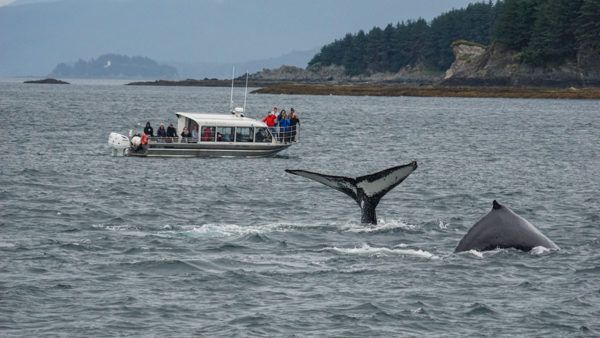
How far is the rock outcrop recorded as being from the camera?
162 metres

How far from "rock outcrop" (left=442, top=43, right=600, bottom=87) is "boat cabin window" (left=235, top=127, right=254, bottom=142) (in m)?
114

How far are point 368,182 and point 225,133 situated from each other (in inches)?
1165

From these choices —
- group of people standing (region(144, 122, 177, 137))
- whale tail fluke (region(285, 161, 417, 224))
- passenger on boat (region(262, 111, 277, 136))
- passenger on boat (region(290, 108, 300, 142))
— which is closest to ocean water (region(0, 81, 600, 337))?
whale tail fluke (region(285, 161, 417, 224))

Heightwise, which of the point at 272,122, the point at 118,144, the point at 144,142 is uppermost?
the point at 272,122

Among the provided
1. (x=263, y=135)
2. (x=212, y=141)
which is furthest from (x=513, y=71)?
(x=212, y=141)

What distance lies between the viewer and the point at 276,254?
81.1 feet

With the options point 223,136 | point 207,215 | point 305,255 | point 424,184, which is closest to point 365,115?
point 223,136

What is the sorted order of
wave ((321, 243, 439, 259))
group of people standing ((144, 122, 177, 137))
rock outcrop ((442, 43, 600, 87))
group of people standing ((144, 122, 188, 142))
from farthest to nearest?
rock outcrop ((442, 43, 600, 87))
group of people standing ((144, 122, 177, 137))
group of people standing ((144, 122, 188, 142))
wave ((321, 243, 439, 259))

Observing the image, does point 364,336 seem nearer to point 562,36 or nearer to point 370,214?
A: point 370,214

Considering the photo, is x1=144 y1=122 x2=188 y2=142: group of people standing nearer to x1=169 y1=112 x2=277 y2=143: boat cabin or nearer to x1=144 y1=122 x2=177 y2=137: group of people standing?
x1=144 y1=122 x2=177 y2=137: group of people standing


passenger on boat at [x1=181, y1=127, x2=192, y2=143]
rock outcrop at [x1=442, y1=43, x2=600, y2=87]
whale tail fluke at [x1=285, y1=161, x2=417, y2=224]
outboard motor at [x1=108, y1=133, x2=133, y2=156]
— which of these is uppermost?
rock outcrop at [x1=442, y1=43, x2=600, y2=87]

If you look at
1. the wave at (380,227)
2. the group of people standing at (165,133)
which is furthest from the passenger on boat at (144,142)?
the wave at (380,227)

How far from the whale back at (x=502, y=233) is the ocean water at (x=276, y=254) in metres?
0.25

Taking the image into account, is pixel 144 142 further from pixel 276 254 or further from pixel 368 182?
pixel 368 182
